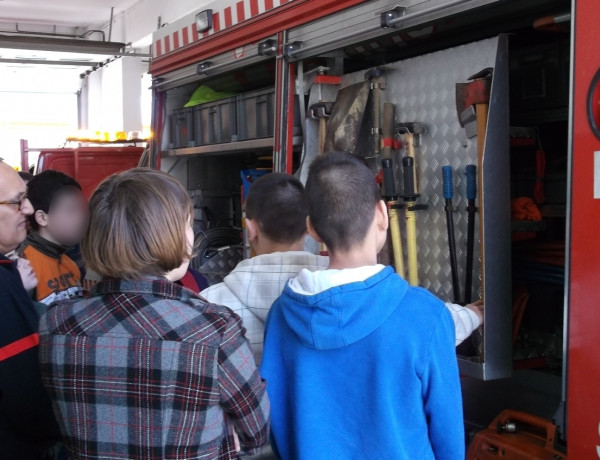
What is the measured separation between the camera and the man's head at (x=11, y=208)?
2.01 metres

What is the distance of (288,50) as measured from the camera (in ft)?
11.6

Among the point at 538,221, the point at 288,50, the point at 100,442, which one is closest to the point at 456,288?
the point at 538,221

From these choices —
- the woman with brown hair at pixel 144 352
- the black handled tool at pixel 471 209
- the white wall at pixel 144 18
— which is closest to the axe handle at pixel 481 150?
the black handled tool at pixel 471 209

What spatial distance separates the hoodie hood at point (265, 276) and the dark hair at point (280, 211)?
0.08 m

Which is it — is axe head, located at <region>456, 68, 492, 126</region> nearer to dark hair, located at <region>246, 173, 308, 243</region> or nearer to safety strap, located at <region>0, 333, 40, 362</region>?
dark hair, located at <region>246, 173, 308, 243</region>

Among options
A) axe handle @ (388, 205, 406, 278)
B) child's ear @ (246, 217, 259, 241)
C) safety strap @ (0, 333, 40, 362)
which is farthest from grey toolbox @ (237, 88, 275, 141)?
safety strap @ (0, 333, 40, 362)

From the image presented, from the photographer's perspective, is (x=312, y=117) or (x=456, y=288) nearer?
(x=456, y=288)

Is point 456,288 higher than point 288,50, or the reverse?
point 288,50

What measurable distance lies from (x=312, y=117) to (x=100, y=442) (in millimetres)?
2428

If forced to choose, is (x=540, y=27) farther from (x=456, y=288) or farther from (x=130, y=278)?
(x=130, y=278)

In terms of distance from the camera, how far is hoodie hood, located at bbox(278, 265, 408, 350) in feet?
5.31

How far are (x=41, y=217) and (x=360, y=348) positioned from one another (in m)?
1.93

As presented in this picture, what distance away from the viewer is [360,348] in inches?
64.7

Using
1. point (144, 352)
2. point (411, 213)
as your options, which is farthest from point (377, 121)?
point (144, 352)
